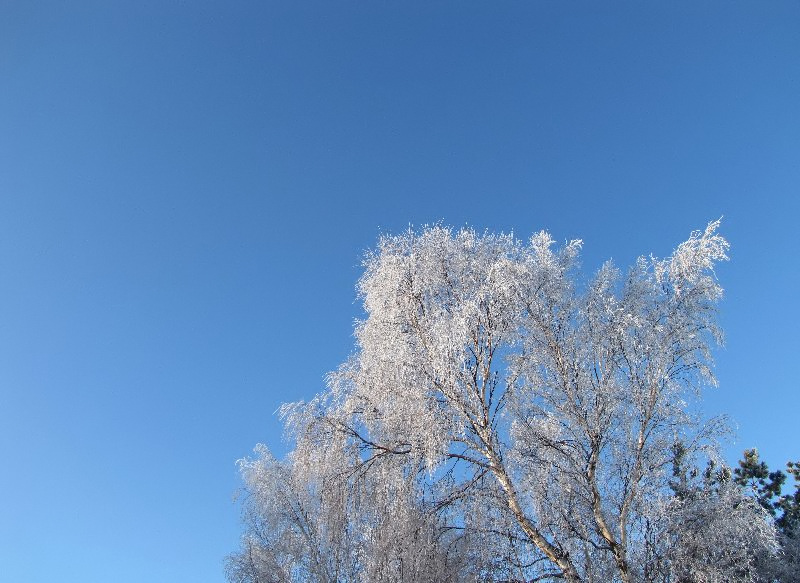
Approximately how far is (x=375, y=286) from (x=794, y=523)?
18083 millimetres

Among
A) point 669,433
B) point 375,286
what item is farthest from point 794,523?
point 375,286

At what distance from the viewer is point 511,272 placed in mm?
9906

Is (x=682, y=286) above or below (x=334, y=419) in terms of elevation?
above

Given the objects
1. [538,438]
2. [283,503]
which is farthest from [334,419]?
[283,503]

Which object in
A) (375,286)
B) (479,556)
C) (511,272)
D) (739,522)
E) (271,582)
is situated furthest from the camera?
(271,582)

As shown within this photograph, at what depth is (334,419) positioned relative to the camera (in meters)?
10.2

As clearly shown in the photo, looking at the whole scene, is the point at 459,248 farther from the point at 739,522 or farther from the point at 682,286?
the point at 739,522

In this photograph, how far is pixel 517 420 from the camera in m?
9.43

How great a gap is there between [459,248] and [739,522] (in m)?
6.14

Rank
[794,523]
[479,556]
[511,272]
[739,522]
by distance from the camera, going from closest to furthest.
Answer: [739,522]
[479,556]
[511,272]
[794,523]

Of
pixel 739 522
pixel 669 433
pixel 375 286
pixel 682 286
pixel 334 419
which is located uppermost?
pixel 375 286

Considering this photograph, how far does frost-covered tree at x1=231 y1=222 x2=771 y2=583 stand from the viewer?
8844 mm

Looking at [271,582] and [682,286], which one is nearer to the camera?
[682,286]

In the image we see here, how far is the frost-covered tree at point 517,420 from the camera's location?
884cm
